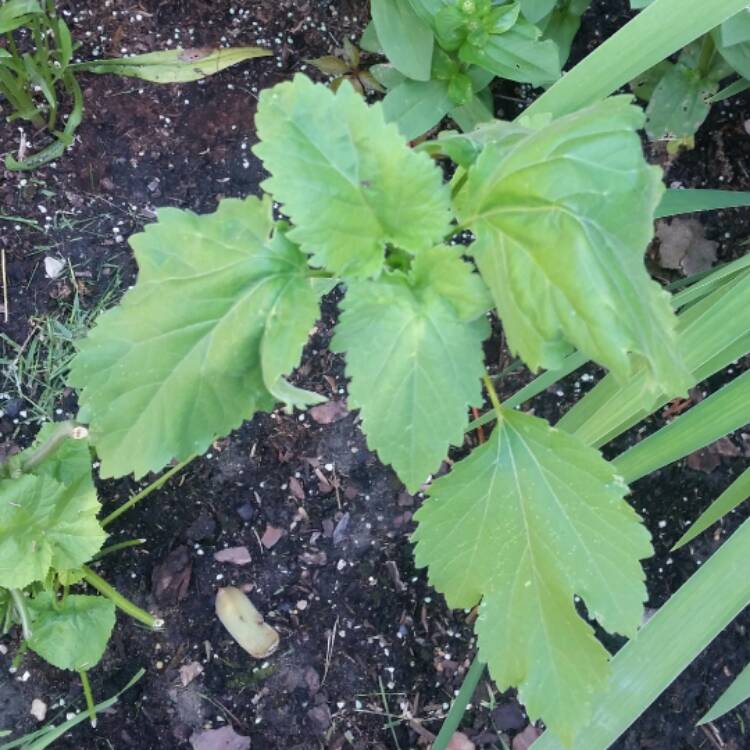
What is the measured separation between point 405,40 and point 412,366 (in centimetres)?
79

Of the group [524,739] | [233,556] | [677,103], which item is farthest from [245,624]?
[677,103]

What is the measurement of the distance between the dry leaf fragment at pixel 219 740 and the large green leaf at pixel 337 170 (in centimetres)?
100

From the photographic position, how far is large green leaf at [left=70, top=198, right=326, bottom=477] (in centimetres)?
95

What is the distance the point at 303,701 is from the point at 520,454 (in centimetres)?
75

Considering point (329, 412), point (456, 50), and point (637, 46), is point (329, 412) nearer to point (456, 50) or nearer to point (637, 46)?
point (456, 50)

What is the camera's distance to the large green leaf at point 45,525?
1.30m

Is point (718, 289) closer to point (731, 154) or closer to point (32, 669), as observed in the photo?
point (731, 154)

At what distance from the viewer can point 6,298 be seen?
166cm

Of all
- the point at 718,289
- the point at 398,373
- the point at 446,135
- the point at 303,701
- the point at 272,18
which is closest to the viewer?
the point at 398,373

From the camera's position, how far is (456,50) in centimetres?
149

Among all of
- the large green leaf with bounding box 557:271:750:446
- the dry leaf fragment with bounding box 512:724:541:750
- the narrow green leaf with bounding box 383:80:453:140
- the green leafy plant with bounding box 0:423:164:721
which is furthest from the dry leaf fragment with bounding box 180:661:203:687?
the narrow green leaf with bounding box 383:80:453:140

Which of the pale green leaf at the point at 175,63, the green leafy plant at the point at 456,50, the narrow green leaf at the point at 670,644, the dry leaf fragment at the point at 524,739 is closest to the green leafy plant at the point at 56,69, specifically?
the pale green leaf at the point at 175,63

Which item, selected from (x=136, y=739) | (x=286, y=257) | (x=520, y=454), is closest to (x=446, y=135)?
(x=286, y=257)

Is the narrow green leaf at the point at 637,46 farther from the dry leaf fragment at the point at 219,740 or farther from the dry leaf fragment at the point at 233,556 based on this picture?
the dry leaf fragment at the point at 219,740
